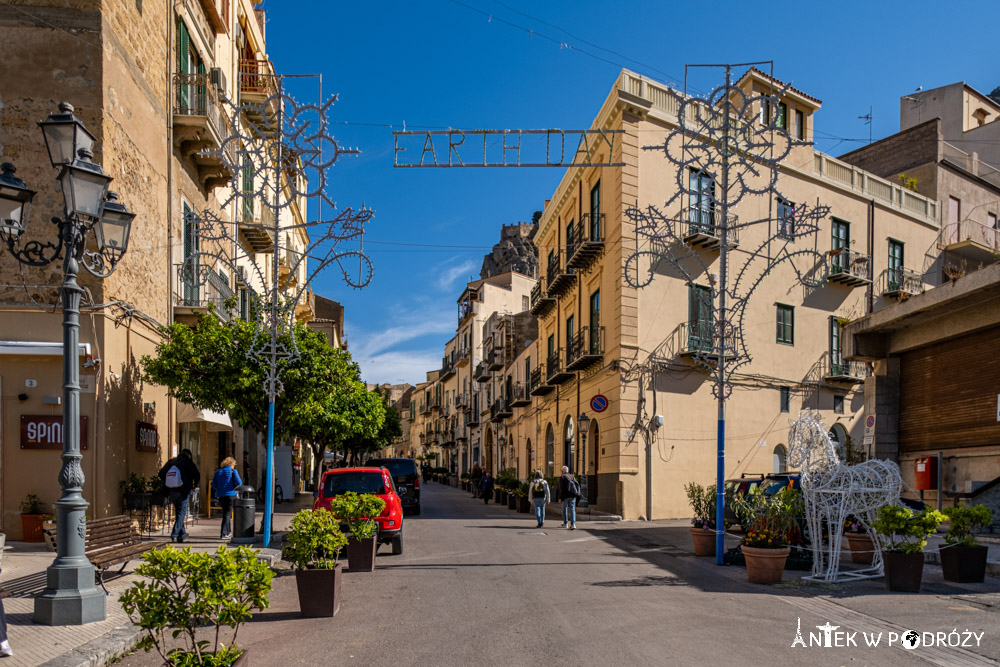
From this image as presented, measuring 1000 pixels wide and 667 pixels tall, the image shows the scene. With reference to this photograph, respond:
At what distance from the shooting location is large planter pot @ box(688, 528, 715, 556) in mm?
14484

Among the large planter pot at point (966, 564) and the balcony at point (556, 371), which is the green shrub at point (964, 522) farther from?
the balcony at point (556, 371)

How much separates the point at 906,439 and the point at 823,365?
11334mm

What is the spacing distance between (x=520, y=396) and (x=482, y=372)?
→ 16.3m

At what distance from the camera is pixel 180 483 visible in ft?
50.3

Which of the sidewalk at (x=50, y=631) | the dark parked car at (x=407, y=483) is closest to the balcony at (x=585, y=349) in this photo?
the dark parked car at (x=407, y=483)

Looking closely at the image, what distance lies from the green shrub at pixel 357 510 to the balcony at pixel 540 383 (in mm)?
22155

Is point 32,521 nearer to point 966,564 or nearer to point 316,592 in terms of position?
point 316,592

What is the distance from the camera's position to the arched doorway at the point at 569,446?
104 ft

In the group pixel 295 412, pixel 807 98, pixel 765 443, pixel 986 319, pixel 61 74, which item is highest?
pixel 807 98

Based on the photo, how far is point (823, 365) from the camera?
2958 centimetres

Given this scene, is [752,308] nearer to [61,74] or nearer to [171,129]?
[171,129]

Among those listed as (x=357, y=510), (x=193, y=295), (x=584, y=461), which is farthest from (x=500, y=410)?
(x=357, y=510)

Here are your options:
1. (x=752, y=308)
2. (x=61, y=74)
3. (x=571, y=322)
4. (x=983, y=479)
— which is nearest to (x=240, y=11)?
(x=61, y=74)

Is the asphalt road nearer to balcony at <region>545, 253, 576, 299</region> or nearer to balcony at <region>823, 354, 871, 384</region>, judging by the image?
balcony at <region>823, 354, 871, 384</region>
